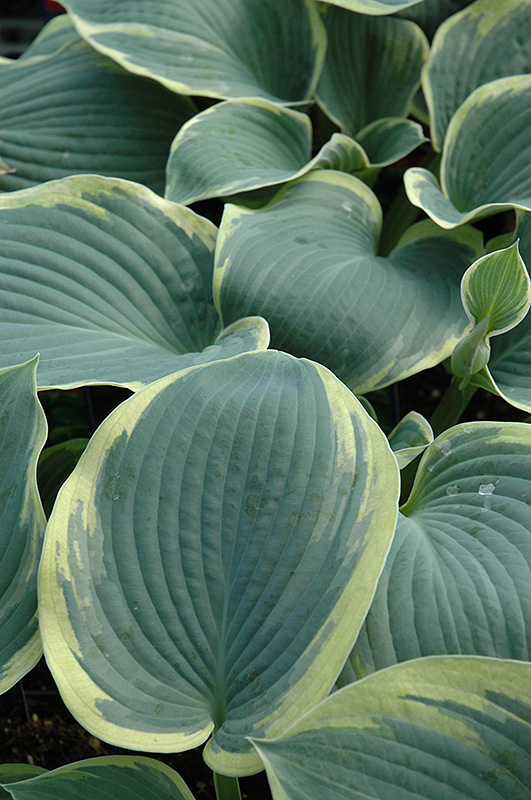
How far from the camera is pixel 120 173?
978 millimetres

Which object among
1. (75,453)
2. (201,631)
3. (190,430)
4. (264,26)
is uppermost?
(264,26)

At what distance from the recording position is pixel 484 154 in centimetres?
85

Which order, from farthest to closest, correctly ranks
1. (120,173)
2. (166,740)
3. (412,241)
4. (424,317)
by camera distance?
(120,173) → (412,241) → (424,317) → (166,740)

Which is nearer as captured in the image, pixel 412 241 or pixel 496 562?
pixel 496 562

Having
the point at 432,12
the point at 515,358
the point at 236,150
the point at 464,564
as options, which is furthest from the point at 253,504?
the point at 432,12

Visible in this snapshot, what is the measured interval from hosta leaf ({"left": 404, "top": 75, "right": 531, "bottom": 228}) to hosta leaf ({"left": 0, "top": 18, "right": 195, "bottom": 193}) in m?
0.40

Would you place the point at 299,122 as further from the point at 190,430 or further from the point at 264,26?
the point at 190,430

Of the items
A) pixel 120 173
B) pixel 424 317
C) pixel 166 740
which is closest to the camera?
pixel 166 740

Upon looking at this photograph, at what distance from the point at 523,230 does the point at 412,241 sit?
0.13 meters

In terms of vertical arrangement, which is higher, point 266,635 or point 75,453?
point 266,635

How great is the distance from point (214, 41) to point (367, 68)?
25 cm

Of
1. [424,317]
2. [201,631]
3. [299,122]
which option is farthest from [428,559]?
[299,122]

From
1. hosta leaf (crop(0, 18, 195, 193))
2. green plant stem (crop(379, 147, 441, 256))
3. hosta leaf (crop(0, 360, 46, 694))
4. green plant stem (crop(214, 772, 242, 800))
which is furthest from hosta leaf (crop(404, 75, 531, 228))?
green plant stem (crop(214, 772, 242, 800))

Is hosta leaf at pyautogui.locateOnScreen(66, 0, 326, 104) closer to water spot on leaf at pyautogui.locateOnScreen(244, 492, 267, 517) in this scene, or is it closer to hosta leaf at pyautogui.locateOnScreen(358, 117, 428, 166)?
hosta leaf at pyautogui.locateOnScreen(358, 117, 428, 166)
